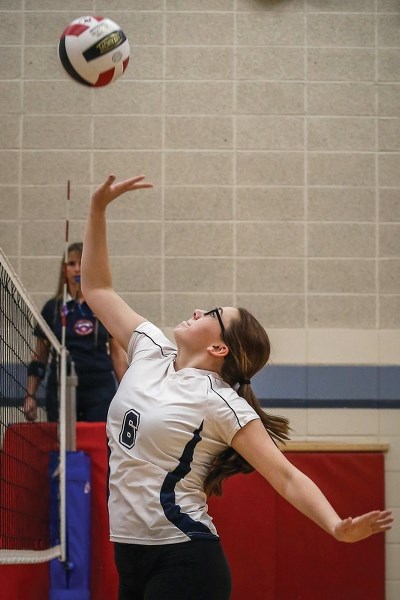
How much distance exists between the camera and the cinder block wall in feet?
A: 22.1

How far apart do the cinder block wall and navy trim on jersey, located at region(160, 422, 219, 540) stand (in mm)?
3804

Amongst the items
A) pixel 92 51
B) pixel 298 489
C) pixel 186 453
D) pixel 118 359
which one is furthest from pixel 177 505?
pixel 118 359

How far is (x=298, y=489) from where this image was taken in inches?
108

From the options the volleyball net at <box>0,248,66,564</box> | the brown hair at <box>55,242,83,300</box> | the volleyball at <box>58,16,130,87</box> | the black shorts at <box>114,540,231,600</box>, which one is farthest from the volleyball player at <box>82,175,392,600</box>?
the brown hair at <box>55,242,83,300</box>

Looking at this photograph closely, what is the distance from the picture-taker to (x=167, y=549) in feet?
9.11

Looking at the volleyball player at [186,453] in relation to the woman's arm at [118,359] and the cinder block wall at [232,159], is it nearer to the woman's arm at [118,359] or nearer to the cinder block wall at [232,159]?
the woman's arm at [118,359]

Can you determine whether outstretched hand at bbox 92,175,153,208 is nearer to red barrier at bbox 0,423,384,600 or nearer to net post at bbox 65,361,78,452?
net post at bbox 65,361,78,452

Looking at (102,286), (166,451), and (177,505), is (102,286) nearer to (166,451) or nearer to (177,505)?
(166,451)

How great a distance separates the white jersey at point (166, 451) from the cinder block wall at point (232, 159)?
3.75 metres

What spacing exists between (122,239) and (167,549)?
4.20 metres

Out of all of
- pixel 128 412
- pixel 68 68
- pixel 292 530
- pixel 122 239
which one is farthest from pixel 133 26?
pixel 128 412

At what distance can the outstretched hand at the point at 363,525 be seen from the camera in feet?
8.24

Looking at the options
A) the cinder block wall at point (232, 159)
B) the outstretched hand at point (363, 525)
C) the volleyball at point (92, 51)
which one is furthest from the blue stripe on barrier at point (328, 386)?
the outstretched hand at point (363, 525)

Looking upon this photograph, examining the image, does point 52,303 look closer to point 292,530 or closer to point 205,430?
point 292,530
